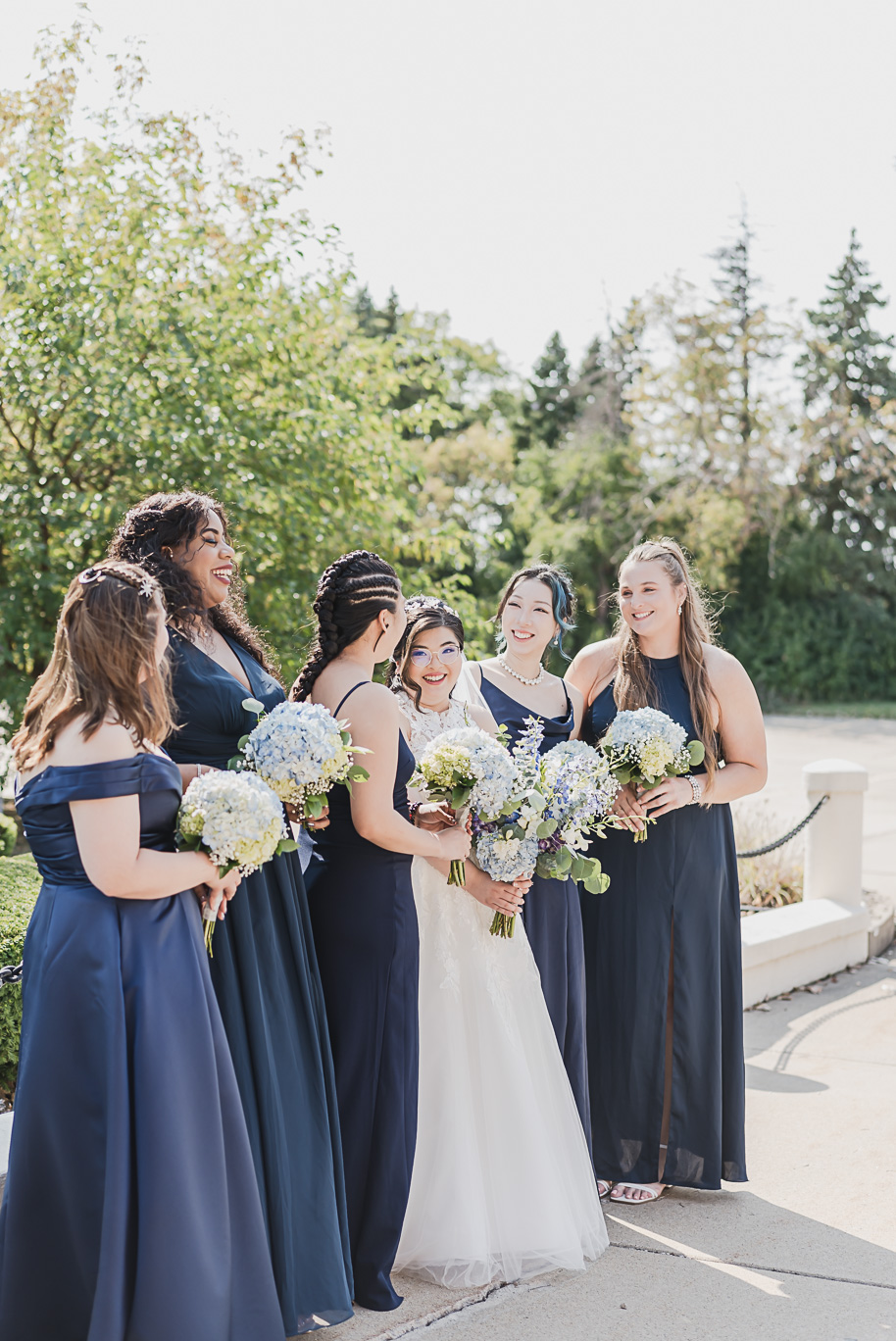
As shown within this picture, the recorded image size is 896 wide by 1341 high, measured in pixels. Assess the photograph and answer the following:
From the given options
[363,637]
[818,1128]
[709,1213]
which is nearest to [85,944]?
[363,637]

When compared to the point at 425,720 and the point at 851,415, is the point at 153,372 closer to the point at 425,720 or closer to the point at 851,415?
the point at 425,720

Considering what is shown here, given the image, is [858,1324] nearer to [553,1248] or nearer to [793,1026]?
[553,1248]

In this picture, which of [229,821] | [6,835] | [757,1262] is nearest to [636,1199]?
[757,1262]

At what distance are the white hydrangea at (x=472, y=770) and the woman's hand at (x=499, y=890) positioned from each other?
284 millimetres

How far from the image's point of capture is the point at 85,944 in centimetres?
289

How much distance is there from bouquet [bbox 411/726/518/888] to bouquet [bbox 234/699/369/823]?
512 millimetres

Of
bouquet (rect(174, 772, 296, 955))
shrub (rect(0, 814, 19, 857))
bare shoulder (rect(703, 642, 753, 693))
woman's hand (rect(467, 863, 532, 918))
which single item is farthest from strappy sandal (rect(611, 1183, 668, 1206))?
shrub (rect(0, 814, 19, 857))

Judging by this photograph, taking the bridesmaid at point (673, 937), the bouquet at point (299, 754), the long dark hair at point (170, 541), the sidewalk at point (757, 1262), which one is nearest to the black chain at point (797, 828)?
the sidewalk at point (757, 1262)

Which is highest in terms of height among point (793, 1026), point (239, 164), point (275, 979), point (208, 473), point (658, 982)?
point (239, 164)

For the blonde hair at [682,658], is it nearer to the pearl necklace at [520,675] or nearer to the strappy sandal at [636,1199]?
the pearl necklace at [520,675]

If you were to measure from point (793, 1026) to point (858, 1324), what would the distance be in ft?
10.7

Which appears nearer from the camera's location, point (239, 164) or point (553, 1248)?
point (553, 1248)

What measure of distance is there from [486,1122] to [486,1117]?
18mm

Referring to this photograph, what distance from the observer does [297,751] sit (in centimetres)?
311
